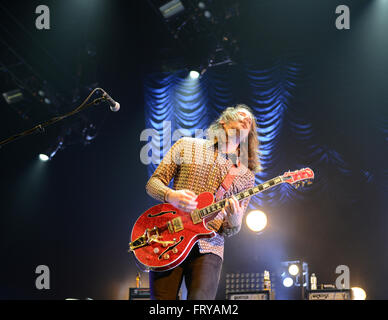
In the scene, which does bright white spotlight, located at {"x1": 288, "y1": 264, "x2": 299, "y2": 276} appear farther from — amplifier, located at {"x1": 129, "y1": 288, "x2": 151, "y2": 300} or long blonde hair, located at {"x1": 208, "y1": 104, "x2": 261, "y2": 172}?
long blonde hair, located at {"x1": 208, "y1": 104, "x2": 261, "y2": 172}

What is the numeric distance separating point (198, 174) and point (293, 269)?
4658 millimetres

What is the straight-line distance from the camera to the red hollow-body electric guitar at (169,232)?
2.64 metres

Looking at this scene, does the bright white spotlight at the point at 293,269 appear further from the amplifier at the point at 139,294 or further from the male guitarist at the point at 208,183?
the male guitarist at the point at 208,183

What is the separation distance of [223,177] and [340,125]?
6.04m

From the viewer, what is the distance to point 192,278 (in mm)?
2555

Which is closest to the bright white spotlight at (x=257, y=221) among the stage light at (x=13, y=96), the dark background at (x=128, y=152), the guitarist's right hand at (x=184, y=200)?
the dark background at (x=128, y=152)

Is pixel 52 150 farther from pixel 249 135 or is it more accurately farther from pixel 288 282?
pixel 249 135

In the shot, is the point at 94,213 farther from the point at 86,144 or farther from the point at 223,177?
the point at 223,177

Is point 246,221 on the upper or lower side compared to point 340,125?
lower

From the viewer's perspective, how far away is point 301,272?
6.78 meters

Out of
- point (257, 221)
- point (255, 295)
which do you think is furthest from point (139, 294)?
point (257, 221)

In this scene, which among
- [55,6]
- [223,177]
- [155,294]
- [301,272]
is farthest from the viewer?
[55,6]

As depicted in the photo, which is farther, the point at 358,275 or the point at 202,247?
the point at 358,275
